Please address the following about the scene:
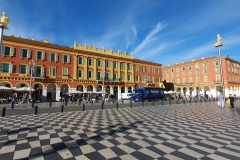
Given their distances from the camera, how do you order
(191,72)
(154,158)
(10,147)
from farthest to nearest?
1. (191,72)
2. (10,147)
3. (154,158)

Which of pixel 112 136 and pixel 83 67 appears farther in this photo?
pixel 83 67

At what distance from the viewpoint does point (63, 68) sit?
36.3 m

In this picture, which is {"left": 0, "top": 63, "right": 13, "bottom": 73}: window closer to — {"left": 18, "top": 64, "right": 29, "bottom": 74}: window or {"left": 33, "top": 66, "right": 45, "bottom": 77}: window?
{"left": 18, "top": 64, "right": 29, "bottom": 74}: window

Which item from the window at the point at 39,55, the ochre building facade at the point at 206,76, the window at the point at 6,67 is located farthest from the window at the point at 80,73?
the ochre building facade at the point at 206,76

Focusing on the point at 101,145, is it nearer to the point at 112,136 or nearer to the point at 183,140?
the point at 112,136

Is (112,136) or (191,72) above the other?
(191,72)

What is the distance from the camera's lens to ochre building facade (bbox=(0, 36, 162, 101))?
30.6 m

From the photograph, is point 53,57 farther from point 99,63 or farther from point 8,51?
point 99,63

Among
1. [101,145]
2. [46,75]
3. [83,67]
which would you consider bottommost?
[101,145]

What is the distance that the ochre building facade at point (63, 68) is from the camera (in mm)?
30609

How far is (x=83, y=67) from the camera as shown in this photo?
3928 cm

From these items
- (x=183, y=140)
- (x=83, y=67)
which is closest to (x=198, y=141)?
(x=183, y=140)

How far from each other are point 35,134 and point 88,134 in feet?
7.10

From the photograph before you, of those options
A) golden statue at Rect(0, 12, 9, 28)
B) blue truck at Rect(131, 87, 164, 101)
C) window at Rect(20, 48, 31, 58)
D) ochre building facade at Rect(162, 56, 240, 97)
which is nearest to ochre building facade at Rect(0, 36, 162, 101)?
window at Rect(20, 48, 31, 58)
